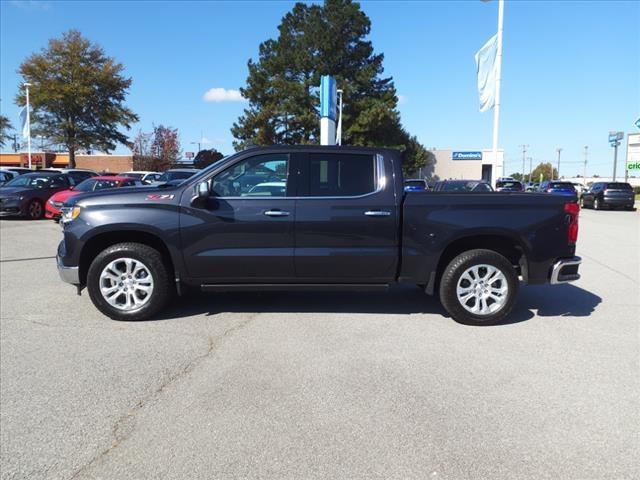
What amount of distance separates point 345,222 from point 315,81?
4718 centimetres

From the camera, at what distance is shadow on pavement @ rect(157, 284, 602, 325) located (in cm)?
617

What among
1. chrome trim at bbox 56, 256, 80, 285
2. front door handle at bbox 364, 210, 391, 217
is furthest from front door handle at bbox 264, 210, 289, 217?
chrome trim at bbox 56, 256, 80, 285

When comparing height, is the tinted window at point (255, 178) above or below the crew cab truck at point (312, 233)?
above

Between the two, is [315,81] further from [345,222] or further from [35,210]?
[345,222]

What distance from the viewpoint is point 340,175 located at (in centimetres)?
567

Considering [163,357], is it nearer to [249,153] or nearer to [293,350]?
[293,350]

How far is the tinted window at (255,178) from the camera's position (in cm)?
562

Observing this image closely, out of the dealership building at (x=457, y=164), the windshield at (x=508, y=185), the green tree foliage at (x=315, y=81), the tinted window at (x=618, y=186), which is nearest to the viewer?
the tinted window at (x=618, y=186)

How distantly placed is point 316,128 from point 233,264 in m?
45.4

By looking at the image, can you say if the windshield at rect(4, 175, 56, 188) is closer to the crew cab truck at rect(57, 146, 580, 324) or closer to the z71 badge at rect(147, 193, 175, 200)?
the crew cab truck at rect(57, 146, 580, 324)

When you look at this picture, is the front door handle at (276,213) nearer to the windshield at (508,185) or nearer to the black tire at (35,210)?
the black tire at (35,210)

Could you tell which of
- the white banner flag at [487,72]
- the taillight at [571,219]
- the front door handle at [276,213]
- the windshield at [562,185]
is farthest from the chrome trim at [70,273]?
the windshield at [562,185]

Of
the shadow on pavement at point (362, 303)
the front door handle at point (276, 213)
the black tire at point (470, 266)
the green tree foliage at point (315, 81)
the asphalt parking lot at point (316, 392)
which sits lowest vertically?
the asphalt parking lot at point (316, 392)

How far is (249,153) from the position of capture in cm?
564
